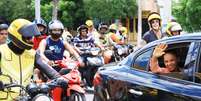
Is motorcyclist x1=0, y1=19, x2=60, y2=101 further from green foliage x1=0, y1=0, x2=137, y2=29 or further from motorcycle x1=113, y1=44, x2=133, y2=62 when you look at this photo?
green foliage x1=0, y1=0, x2=137, y2=29

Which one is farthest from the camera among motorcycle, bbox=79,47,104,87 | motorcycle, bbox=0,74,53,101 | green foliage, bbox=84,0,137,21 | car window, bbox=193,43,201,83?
green foliage, bbox=84,0,137,21

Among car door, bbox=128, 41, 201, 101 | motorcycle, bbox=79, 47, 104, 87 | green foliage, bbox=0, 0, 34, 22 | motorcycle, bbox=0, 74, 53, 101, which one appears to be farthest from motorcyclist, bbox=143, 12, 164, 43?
green foliage, bbox=0, 0, 34, 22

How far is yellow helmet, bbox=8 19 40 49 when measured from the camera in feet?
16.2

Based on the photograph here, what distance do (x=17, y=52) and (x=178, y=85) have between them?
140 centimetres

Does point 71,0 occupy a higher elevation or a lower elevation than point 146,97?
higher

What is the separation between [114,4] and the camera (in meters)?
44.3

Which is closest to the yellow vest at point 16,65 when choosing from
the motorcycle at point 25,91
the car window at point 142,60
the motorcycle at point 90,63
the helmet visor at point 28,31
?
the motorcycle at point 25,91

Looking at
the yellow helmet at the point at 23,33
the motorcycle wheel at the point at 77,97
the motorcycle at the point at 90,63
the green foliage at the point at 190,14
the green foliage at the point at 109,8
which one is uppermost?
the green foliage at the point at 109,8

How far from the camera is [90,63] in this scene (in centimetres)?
1302

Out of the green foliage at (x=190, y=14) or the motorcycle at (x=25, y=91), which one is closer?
the motorcycle at (x=25, y=91)

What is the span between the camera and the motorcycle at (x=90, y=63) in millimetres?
13039

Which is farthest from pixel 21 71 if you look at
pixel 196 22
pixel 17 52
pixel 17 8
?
pixel 17 8

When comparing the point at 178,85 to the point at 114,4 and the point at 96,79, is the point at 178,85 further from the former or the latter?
the point at 114,4

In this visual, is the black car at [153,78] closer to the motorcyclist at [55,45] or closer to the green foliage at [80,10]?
the motorcyclist at [55,45]
